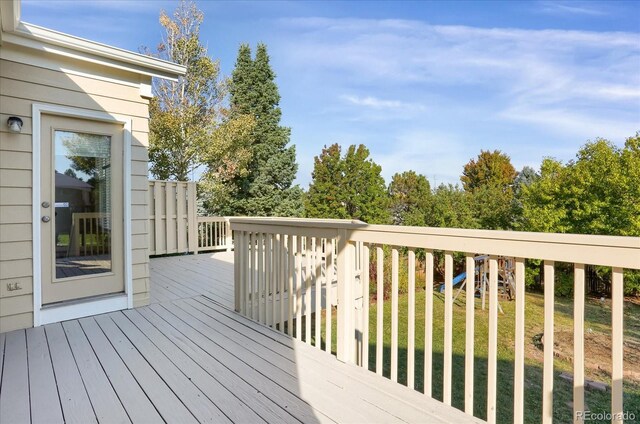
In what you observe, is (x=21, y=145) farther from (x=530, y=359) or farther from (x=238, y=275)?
(x=530, y=359)

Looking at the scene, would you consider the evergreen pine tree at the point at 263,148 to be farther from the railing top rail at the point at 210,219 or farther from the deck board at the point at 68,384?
the deck board at the point at 68,384

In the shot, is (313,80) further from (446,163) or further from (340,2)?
(446,163)

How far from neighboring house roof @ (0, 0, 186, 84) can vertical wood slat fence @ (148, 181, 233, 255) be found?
→ 343cm

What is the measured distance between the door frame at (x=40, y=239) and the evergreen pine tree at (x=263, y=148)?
32.5 ft

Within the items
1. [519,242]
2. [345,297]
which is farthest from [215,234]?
[519,242]

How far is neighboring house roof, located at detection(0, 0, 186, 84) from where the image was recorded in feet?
8.28

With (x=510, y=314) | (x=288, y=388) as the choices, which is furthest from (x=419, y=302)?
(x=288, y=388)

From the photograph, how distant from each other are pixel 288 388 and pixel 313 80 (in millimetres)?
10775

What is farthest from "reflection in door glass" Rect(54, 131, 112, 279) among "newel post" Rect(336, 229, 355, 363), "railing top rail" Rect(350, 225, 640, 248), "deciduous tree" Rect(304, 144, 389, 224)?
"deciduous tree" Rect(304, 144, 389, 224)

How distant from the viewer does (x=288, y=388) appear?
2018 mm

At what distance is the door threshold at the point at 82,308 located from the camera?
122 inches

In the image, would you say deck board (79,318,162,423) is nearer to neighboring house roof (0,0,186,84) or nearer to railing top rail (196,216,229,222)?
neighboring house roof (0,0,186,84)

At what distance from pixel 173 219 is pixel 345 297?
574cm

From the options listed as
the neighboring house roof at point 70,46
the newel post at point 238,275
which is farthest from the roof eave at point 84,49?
the newel post at point 238,275
